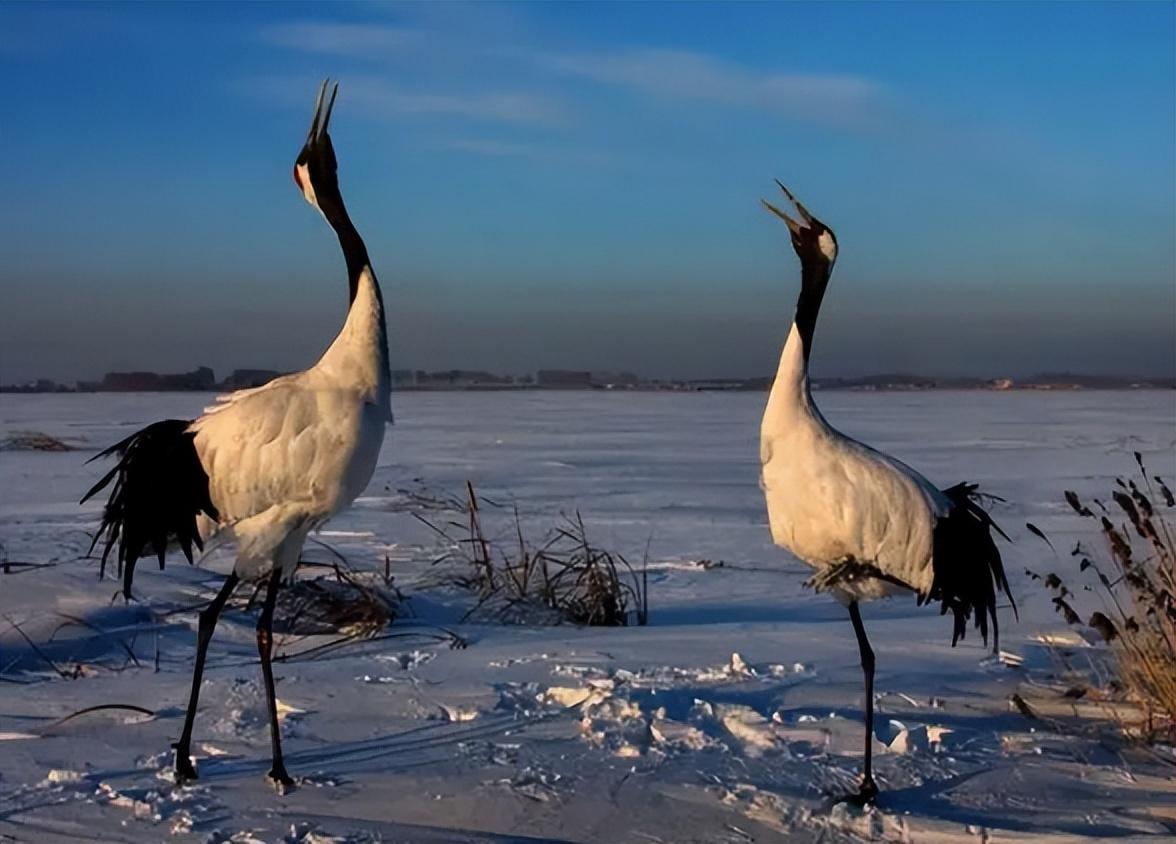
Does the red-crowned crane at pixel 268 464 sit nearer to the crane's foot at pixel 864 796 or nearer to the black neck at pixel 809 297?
the black neck at pixel 809 297

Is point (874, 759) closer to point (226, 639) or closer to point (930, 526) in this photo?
point (930, 526)

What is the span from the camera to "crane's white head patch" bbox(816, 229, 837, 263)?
4.89m

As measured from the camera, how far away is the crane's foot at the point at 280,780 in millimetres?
3922

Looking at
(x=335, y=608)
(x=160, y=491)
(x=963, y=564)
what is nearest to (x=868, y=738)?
(x=963, y=564)

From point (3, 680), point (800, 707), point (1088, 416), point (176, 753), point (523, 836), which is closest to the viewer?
point (523, 836)

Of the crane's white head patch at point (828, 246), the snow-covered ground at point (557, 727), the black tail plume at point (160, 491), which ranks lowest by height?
the snow-covered ground at point (557, 727)

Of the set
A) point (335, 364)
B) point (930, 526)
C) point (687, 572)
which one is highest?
point (335, 364)

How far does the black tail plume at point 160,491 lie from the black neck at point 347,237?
85cm

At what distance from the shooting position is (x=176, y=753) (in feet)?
13.6

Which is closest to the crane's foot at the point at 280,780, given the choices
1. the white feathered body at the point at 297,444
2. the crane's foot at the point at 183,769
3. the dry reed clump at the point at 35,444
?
the crane's foot at the point at 183,769

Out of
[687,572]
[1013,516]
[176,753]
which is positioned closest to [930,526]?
[176,753]

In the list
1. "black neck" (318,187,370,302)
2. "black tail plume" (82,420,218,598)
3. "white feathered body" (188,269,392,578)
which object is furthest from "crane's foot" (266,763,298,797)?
"black neck" (318,187,370,302)

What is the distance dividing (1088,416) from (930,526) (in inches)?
1301

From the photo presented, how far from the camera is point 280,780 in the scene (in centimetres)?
396
